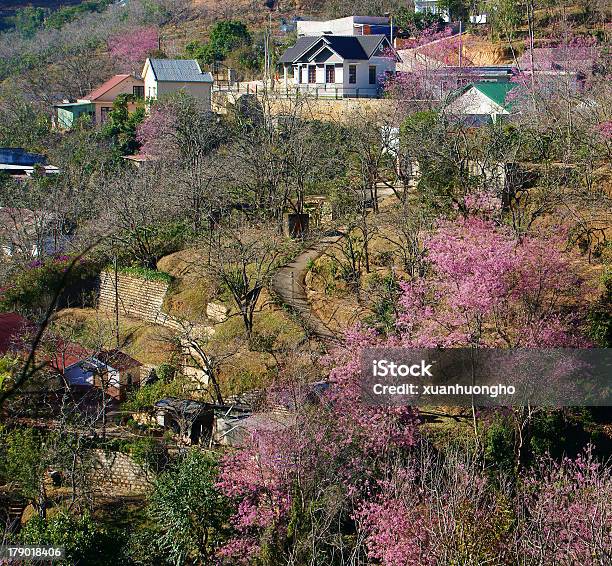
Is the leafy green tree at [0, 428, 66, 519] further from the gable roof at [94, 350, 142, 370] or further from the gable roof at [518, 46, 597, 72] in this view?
the gable roof at [518, 46, 597, 72]

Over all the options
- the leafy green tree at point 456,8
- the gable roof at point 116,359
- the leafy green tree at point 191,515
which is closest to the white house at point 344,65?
the leafy green tree at point 456,8

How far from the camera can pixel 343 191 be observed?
21.3 meters

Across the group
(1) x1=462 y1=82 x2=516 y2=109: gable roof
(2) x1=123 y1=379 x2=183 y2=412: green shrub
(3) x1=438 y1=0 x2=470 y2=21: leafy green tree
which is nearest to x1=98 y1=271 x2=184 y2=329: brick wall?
(2) x1=123 y1=379 x2=183 y2=412: green shrub

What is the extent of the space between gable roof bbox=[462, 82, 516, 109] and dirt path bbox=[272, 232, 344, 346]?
8536 millimetres

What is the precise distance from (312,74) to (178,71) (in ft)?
17.6

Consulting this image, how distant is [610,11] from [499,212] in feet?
60.1

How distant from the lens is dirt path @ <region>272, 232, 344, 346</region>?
54.0 ft

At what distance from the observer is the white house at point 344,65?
1213 inches

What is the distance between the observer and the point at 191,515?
11.5 meters

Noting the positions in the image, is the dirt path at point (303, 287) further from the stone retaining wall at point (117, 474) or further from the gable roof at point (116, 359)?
the stone retaining wall at point (117, 474)

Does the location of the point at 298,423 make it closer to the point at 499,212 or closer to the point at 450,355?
the point at 450,355

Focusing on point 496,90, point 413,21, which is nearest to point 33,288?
point 496,90

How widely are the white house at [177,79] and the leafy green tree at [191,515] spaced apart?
23140mm

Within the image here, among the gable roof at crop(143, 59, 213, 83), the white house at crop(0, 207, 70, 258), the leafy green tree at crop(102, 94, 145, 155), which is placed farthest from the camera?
the gable roof at crop(143, 59, 213, 83)
